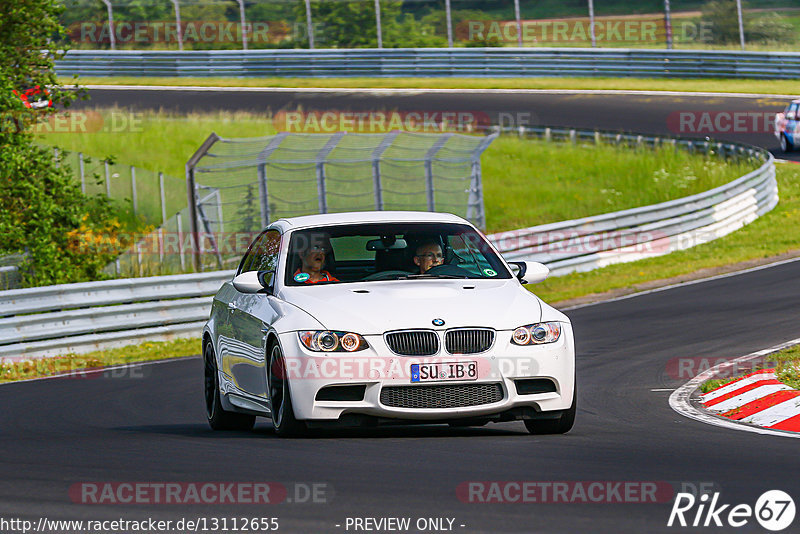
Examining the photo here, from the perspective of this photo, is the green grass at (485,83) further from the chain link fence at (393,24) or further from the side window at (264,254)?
the side window at (264,254)

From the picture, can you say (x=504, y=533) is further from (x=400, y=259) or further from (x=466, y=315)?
(x=400, y=259)

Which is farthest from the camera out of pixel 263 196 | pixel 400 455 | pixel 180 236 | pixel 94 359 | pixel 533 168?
pixel 533 168

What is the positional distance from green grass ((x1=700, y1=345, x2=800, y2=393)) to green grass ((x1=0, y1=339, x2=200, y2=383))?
24.6 ft

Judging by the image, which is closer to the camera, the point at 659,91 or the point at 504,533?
the point at 504,533

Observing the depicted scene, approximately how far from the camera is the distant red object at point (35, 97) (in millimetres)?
21672

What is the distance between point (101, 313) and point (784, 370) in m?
9.65

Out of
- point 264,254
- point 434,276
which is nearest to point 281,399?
point 434,276

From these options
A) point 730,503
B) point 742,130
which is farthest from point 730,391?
point 742,130

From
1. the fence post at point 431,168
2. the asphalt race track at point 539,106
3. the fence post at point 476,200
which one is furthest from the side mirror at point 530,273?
the asphalt race track at point 539,106

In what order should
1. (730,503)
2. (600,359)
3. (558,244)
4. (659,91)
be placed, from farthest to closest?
(659,91) < (558,244) < (600,359) < (730,503)

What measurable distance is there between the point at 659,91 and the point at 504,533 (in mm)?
38979

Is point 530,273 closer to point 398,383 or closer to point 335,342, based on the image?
point 398,383

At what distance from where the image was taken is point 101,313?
58.6 feet

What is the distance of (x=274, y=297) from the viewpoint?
30.1 feet
